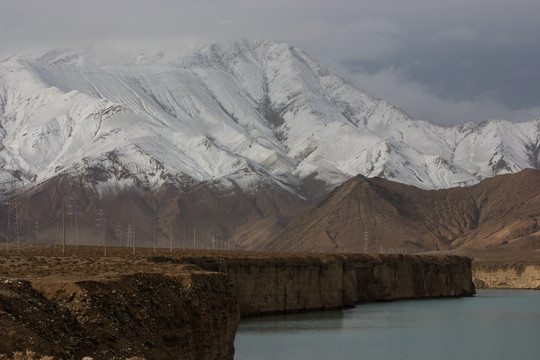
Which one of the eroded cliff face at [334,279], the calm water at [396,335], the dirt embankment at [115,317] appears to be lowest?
the calm water at [396,335]

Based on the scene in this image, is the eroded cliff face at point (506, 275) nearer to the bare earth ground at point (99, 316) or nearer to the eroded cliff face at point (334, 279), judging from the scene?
the eroded cliff face at point (334, 279)

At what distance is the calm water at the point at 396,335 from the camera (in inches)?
2466

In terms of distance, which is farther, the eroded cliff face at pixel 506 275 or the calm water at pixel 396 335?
the eroded cliff face at pixel 506 275

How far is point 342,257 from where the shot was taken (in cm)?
11812

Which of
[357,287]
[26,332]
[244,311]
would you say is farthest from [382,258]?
[26,332]

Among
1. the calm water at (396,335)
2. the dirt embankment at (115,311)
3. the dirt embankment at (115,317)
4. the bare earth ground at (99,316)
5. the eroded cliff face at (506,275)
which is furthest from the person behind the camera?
the eroded cliff face at (506,275)

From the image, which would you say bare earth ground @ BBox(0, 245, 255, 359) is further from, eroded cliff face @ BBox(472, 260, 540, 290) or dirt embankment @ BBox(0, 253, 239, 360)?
eroded cliff face @ BBox(472, 260, 540, 290)

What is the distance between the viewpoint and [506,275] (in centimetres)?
17025

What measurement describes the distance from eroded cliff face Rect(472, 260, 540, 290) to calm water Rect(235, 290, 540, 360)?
62616 millimetres

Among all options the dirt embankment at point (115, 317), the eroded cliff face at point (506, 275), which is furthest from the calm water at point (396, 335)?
the eroded cliff face at point (506, 275)

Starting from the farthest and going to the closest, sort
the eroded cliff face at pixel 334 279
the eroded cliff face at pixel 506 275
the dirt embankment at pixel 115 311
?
1. the eroded cliff face at pixel 506 275
2. the eroded cliff face at pixel 334 279
3. the dirt embankment at pixel 115 311

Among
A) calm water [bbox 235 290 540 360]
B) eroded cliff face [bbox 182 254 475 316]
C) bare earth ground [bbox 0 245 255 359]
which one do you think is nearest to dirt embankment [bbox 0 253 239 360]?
bare earth ground [bbox 0 245 255 359]

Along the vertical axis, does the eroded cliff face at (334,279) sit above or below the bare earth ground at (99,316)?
above

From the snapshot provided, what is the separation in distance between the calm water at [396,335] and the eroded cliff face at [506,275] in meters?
62.6
